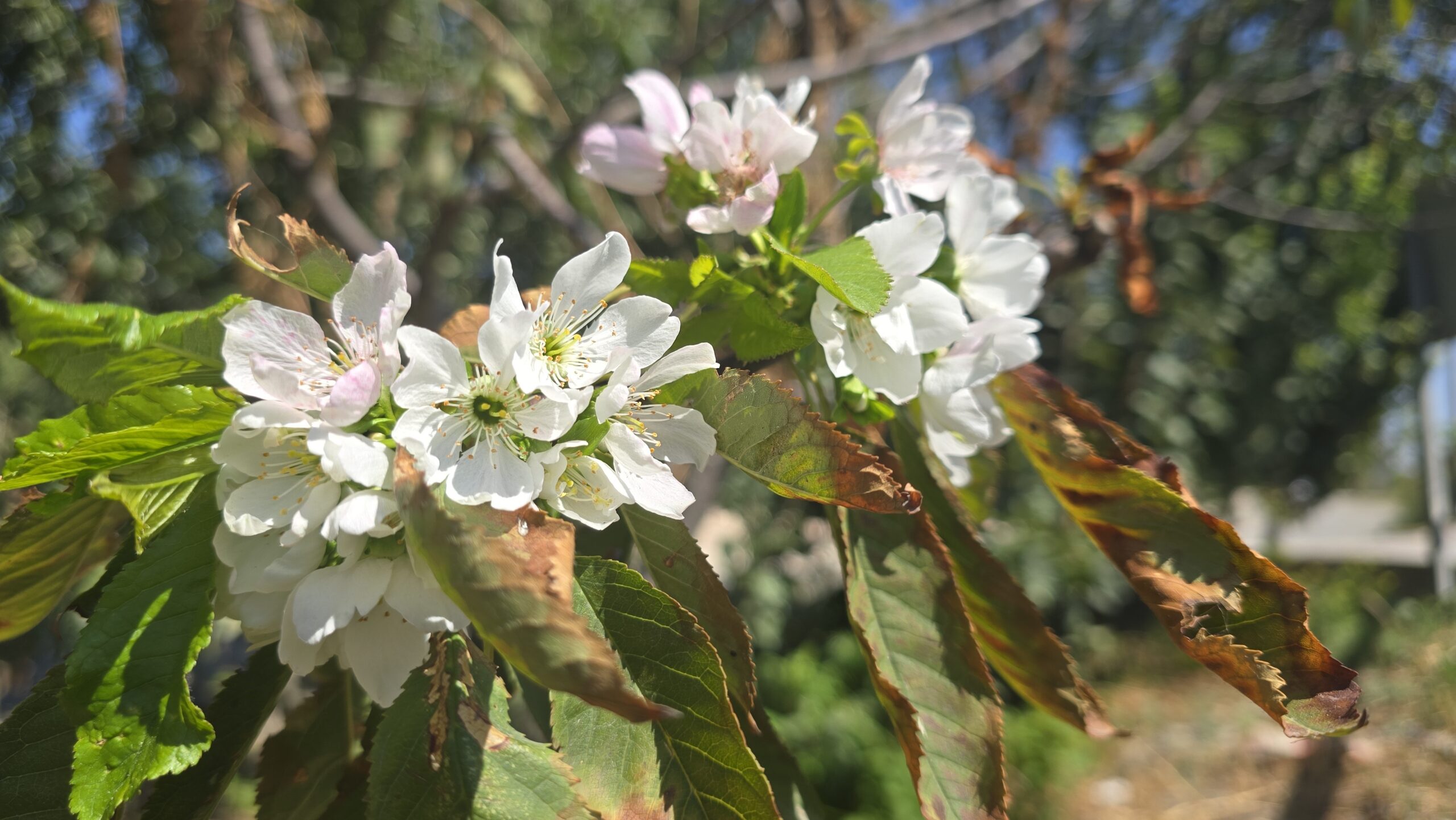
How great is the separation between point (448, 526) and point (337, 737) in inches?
14.8

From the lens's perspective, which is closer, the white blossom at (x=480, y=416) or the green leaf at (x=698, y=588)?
the white blossom at (x=480, y=416)

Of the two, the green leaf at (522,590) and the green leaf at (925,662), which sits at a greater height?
the green leaf at (522,590)

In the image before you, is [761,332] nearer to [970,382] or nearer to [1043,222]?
[970,382]

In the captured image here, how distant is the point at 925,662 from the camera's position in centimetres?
65

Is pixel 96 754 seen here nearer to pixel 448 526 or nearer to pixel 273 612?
pixel 273 612

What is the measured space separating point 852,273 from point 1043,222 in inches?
36.8

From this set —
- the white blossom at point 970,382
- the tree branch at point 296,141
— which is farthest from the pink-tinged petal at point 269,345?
the tree branch at point 296,141

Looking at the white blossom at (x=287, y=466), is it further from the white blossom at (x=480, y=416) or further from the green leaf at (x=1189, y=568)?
the green leaf at (x=1189, y=568)

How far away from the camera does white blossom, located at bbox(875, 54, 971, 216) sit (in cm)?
83

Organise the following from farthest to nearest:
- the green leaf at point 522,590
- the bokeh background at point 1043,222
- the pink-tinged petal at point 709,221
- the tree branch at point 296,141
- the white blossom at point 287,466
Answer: the bokeh background at point 1043,222 → the tree branch at point 296,141 → the pink-tinged petal at point 709,221 → the white blossom at point 287,466 → the green leaf at point 522,590

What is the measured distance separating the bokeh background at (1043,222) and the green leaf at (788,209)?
0.16 meters

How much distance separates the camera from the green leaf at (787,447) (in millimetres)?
537

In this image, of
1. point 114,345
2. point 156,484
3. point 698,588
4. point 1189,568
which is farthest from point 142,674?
point 1189,568

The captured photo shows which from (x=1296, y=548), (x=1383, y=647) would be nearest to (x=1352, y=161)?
(x=1383, y=647)
